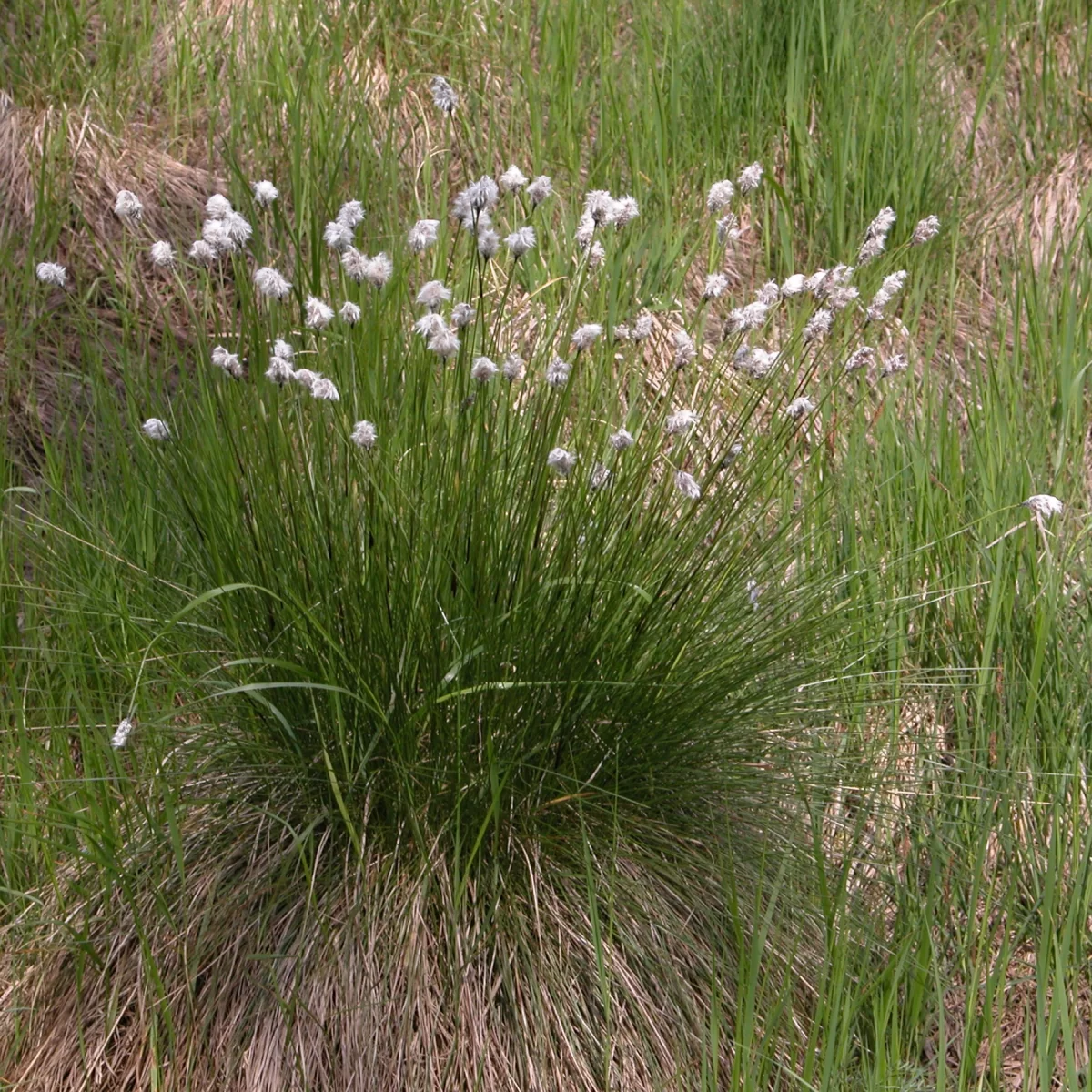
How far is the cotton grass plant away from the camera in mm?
1818

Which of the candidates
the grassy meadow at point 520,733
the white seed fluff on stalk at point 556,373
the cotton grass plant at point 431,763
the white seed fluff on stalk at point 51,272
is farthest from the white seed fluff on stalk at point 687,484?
the white seed fluff on stalk at point 51,272

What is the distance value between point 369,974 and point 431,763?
318 millimetres

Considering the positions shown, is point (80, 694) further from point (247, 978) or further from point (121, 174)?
point (121, 174)

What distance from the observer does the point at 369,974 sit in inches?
71.6

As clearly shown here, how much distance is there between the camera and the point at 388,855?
1891 mm

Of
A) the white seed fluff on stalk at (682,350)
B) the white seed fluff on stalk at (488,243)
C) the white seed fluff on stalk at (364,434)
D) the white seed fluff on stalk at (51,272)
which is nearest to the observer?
the white seed fluff on stalk at (364,434)

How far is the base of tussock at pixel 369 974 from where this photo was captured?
180cm

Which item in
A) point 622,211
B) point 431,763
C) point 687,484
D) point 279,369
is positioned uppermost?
point 622,211

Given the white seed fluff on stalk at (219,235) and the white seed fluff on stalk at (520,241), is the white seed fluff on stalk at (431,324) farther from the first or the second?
the white seed fluff on stalk at (219,235)

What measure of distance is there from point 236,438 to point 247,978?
2.83 ft

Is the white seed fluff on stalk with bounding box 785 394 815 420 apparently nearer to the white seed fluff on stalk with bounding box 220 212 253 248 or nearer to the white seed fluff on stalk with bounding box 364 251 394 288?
the white seed fluff on stalk with bounding box 364 251 394 288

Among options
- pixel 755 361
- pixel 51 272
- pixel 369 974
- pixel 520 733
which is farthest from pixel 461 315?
pixel 369 974

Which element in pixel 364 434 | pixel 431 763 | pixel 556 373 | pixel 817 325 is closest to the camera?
pixel 364 434

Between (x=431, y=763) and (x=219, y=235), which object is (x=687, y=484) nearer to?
(x=431, y=763)
